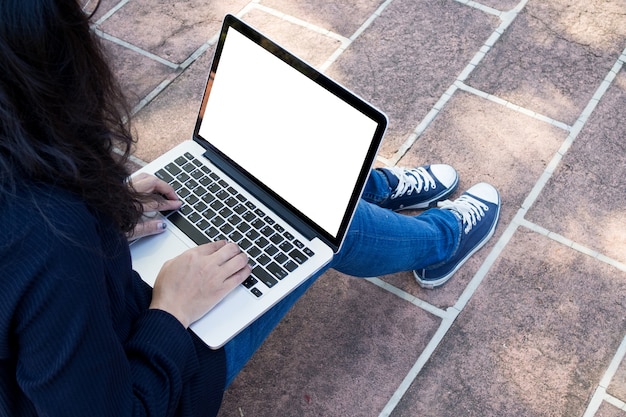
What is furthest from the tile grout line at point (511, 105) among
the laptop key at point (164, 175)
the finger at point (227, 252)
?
the finger at point (227, 252)

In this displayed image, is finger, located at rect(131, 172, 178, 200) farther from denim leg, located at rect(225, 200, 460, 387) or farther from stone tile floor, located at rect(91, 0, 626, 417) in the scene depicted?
stone tile floor, located at rect(91, 0, 626, 417)

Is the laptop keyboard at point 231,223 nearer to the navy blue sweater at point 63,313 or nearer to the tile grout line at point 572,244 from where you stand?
the navy blue sweater at point 63,313

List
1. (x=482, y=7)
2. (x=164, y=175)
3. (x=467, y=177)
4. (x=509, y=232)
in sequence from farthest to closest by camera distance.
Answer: (x=482, y=7) → (x=467, y=177) → (x=509, y=232) → (x=164, y=175)

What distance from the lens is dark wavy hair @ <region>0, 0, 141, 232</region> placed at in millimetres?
1005

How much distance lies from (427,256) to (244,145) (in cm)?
62

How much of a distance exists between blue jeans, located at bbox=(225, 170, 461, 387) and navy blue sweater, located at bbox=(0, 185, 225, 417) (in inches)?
13.3

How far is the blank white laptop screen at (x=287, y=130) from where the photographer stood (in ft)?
5.28

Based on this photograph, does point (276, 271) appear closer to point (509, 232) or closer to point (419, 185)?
point (419, 185)

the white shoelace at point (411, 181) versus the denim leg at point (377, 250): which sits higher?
the denim leg at point (377, 250)

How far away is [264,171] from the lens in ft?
5.89

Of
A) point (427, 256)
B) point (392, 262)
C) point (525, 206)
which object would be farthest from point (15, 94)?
point (525, 206)

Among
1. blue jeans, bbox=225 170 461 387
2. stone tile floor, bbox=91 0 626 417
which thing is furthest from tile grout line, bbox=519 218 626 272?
blue jeans, bbox=225 170 461 387

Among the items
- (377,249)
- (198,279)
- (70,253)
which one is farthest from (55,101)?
(377,249)

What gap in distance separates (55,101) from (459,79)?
6.17 feet
